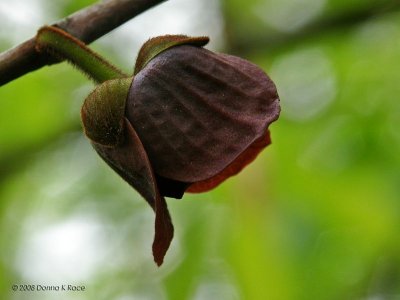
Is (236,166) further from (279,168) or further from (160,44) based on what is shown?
(279,168)

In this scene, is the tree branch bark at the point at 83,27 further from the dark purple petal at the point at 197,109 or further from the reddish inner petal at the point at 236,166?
the reddish inner petal at the point at 236,166

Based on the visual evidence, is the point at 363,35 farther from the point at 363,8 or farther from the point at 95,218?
the point at 95,218

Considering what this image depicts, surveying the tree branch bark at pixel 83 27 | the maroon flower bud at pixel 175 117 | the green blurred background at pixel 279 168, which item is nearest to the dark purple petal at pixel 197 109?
the maroon flower bud at pixel 175 117

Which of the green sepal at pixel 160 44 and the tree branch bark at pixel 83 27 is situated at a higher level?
the tree branch bark at pixel 83 27

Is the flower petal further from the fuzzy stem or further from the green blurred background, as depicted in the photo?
the green blurred background

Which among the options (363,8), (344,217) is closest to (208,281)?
(344,217)

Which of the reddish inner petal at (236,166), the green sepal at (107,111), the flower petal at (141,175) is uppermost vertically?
the green sepal at (107,111)
